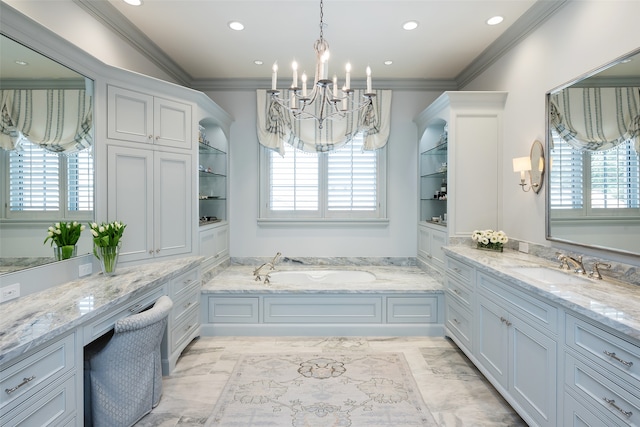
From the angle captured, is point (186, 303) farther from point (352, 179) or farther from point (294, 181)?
point (352, 179)

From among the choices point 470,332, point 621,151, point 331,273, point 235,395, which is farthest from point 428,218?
point 235,395

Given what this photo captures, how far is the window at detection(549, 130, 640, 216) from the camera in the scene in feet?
6.13

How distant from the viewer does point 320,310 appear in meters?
3.41

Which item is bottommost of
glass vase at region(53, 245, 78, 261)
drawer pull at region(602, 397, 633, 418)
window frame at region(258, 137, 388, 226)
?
drawer pull at region(602, 397, 633, 418)

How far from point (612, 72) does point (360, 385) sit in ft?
8.85

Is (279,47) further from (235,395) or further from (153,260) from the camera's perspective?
(235,395)

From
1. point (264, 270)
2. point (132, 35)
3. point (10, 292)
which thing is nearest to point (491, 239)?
point (264, 270)

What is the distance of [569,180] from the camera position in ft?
7.66

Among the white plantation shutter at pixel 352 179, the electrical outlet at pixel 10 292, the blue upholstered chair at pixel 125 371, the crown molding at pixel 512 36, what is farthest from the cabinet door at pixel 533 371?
the electrical outlet at pixel 10 292

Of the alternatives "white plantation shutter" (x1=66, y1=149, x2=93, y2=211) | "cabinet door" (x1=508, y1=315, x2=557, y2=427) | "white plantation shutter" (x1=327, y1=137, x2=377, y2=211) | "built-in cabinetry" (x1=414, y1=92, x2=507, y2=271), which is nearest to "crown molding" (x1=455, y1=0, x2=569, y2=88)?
"built-in cabinetry" (x1=414, y1=92, x2=507, y2=271)

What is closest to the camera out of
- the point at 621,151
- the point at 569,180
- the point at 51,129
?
the point at 621,151

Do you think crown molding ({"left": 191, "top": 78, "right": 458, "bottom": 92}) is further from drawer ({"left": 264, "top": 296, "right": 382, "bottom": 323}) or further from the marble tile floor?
the marble tile floor

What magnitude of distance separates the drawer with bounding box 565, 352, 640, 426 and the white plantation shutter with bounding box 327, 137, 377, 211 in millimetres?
2956

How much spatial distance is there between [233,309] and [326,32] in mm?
2889
